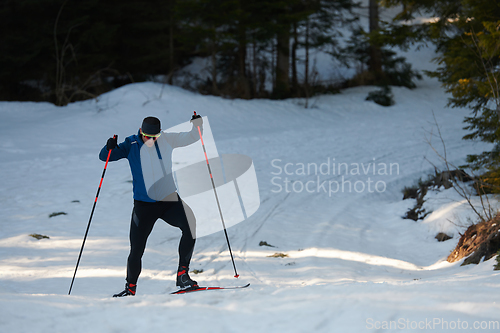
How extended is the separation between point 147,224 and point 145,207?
0.17 metres

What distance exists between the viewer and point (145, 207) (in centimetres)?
396

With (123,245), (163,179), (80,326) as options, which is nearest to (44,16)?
(123,245)

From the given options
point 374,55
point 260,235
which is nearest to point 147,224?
point 260,235

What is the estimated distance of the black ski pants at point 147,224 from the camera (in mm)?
3951

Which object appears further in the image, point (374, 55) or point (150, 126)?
point (374, 55)

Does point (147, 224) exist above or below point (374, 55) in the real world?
below

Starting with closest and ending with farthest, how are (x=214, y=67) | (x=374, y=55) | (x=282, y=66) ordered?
(x=214, y=67)
(x=282, y=66)
(x=374, y=55)

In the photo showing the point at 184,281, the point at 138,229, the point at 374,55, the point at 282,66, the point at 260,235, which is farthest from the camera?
the point at 374,55

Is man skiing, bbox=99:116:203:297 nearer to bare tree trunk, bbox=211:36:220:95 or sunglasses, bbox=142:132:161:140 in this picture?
sunglasses, bbox=142:132:161:140

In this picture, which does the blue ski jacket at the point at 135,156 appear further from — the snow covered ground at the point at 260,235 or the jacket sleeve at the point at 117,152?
the snow covered ground at the point at 260,235

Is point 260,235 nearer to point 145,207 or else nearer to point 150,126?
point 145,207

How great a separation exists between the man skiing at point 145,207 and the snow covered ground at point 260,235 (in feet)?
1.76

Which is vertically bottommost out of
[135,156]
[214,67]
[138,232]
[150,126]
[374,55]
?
[138,232]

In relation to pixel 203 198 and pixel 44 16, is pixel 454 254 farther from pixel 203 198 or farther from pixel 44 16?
pixel 44 16
